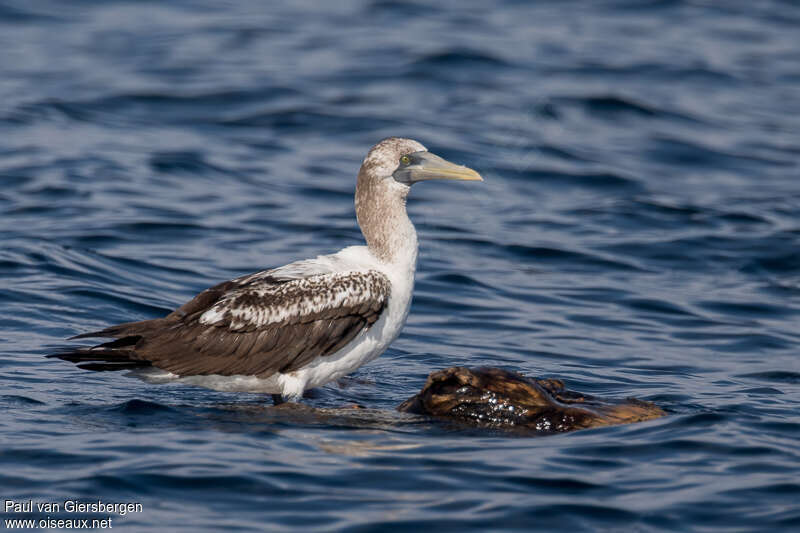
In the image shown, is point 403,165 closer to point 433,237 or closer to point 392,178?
point 392,178

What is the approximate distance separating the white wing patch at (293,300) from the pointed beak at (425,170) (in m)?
1.10

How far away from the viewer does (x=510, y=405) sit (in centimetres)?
982

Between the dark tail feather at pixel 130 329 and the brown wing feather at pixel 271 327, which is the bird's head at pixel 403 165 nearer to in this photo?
the brown wing feather at pixel 271 327

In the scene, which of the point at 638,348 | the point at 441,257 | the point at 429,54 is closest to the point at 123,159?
the point at 441,257

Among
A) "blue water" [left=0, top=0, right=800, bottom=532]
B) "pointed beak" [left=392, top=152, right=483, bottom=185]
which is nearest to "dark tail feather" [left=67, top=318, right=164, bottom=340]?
"blue water" [left=0, top=0, right=800, bottom=532]

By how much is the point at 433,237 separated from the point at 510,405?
7.66 meters

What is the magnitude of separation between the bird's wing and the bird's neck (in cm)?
42

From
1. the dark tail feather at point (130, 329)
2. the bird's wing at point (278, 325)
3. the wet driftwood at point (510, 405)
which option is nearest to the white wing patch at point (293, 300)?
the bird's wing at point (278, 325)

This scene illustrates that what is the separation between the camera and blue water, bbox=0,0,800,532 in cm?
836

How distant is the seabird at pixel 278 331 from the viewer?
33.5 ft

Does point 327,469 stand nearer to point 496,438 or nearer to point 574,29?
point 496,438

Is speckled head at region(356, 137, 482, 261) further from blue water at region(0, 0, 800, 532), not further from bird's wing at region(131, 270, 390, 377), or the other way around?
blue water at region(0, 0, 800, 532)

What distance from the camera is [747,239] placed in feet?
56.6

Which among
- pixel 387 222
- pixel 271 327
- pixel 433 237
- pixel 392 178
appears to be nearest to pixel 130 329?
pixel 271 327
